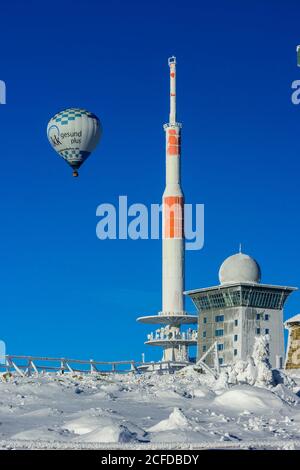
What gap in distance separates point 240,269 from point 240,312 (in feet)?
13.1

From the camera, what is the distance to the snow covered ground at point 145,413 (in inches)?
1232

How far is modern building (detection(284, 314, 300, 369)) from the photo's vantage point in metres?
79.6

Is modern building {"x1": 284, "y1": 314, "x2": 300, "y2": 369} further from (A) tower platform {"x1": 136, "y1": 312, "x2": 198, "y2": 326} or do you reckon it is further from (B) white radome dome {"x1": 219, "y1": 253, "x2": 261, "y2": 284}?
(A) tower platform {"x1": 136, "y1": 312, "x2": 198, "y2": 326}

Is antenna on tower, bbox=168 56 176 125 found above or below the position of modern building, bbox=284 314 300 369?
above

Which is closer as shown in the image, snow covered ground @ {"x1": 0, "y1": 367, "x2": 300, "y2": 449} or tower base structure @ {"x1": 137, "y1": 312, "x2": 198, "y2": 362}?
snow covered ground @ {"x1": 0, "y1": 367, "x2": 300, "y2": 449}

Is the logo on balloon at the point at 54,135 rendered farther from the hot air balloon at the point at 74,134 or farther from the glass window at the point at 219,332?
the glass window at the point at 219,332

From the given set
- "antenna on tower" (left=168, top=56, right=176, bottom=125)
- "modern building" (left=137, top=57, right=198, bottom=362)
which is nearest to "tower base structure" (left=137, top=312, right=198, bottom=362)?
"modern building" (left=137, top=57, right=198, bottom=362)

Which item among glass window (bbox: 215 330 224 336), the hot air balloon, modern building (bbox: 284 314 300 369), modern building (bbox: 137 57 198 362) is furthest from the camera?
A: modern building (bbox: 137 57 198 362)

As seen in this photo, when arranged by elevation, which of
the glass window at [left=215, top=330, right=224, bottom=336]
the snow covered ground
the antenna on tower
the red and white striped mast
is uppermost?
the antenna on tower

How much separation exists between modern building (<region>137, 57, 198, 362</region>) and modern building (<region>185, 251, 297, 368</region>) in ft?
35.0

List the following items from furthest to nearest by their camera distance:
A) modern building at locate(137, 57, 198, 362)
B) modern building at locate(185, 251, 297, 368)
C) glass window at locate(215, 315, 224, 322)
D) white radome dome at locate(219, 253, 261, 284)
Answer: modern building at locate(137, 57, 198, 362) → glass window at locate(215, 315, 224, 322) → white radome dome at locate(219, 253, 261, 284) → modern building at locate(185, 251, 297, 368)

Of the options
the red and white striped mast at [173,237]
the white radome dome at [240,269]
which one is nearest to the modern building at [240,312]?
the white radome dome at [240,269]

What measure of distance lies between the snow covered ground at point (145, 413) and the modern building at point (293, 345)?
1025 inches
